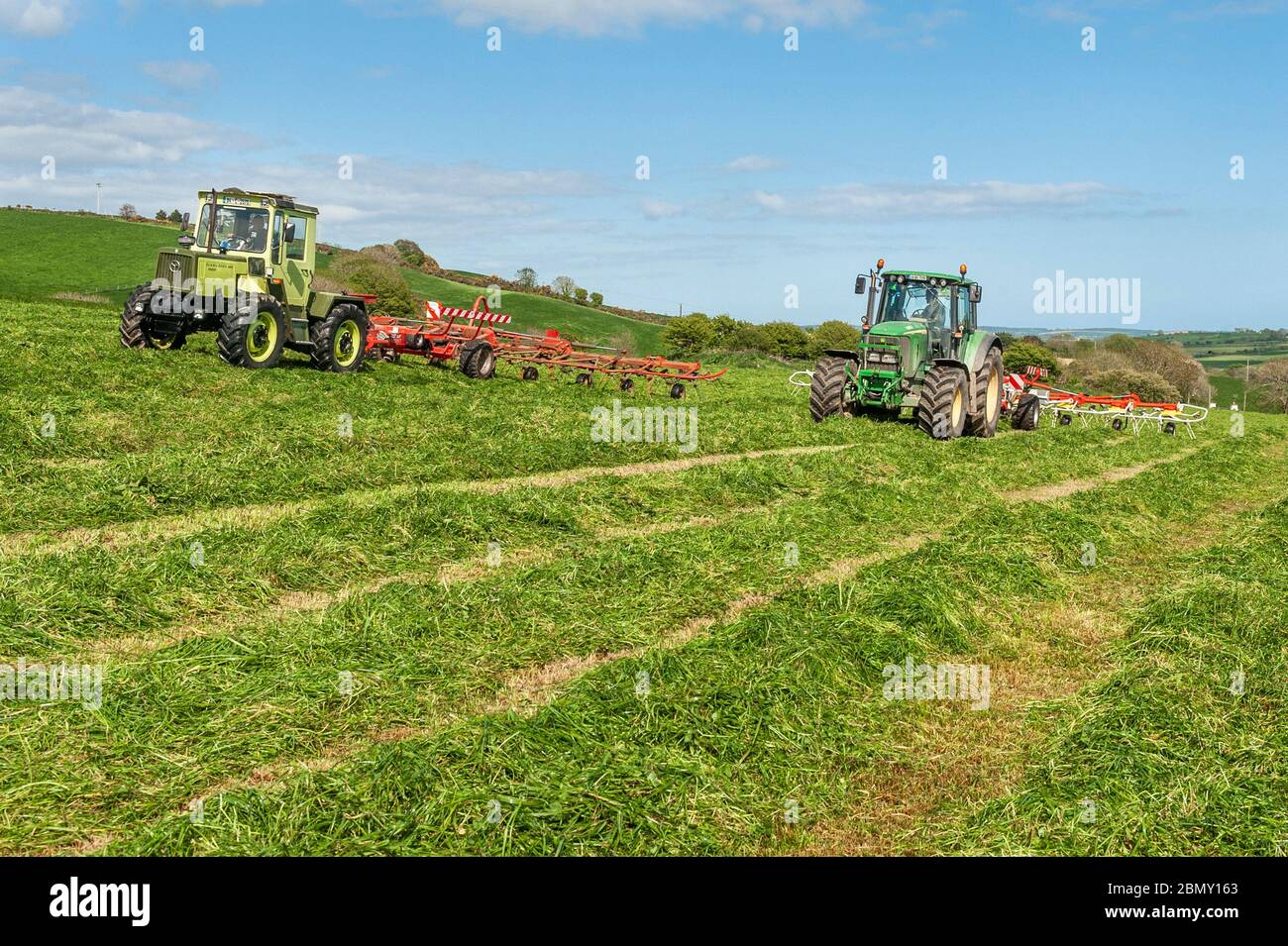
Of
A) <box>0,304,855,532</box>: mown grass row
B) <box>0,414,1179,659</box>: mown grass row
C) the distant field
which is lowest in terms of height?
<box>0,414,1179,659</box>: mown grass row

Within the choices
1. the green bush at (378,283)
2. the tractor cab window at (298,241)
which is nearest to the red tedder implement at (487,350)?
the tractor cab window at (298,241)

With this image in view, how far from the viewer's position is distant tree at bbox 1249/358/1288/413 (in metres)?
Answer: 72.7

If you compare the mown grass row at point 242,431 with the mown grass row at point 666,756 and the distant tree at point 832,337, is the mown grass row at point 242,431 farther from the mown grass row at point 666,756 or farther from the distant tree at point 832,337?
the distant tree at point 832,337

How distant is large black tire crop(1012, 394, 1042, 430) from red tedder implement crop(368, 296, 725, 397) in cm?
679

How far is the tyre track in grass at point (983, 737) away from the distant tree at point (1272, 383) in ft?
249

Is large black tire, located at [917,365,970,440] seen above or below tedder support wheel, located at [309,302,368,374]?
below

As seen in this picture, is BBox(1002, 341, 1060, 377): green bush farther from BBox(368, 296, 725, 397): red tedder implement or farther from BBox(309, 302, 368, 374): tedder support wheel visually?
BBox(309, 302, 368, 374): tedder support wheel

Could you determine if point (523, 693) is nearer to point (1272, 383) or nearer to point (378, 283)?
point (378, 283)

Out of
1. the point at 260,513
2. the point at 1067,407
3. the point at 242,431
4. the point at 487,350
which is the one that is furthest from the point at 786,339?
the point at 260,513

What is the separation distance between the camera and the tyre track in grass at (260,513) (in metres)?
8.15

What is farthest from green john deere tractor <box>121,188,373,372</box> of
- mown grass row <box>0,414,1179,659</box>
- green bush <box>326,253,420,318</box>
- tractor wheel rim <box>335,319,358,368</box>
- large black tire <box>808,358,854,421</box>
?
green bush <box>326,253,420,318</box>

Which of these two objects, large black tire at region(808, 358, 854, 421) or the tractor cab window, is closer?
the tractor cab window

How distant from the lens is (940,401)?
1636 centimetres
